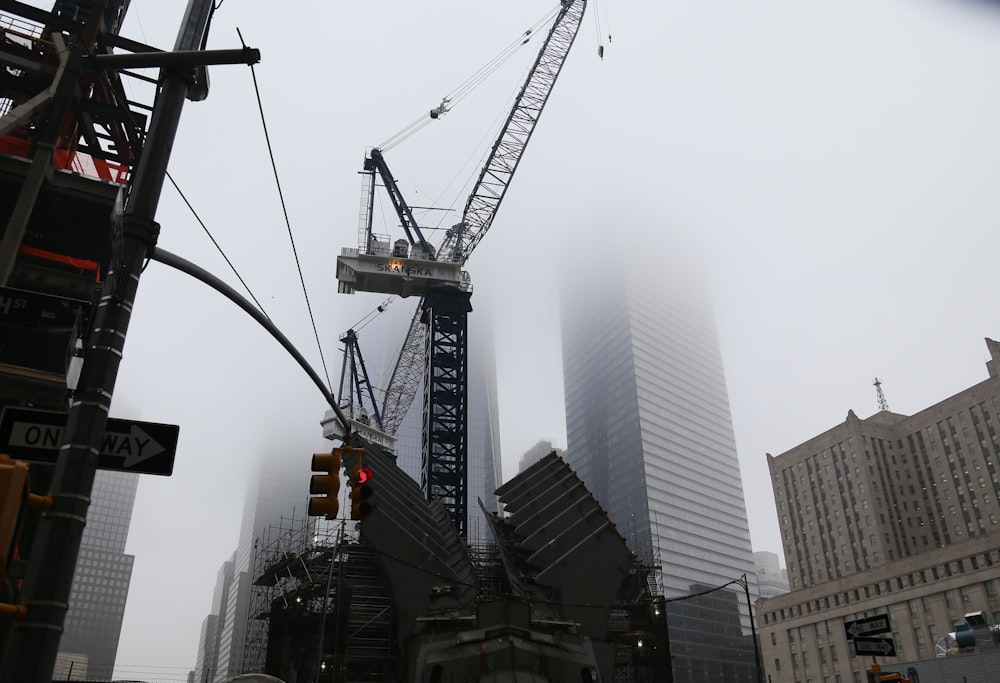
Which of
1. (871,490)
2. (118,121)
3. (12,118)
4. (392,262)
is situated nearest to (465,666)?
(12,118)

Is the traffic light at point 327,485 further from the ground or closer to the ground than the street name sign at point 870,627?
further from the ground

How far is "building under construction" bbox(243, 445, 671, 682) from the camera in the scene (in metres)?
21.5

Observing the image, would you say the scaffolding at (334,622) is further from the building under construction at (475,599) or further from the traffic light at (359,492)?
the traffic light at (359,492)

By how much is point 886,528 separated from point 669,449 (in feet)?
162

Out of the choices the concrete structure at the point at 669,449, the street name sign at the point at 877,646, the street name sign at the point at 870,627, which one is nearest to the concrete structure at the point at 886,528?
the concrete structure at the point at 669,449

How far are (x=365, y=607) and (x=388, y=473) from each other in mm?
7501

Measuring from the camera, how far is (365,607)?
127 feet

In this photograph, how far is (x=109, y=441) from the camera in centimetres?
836

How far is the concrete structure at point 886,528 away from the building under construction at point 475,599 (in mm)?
61013

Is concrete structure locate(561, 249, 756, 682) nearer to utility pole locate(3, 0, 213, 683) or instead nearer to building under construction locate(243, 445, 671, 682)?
building under construction locate(243, 445, 671, 682)

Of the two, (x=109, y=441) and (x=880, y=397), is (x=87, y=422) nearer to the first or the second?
(x=109, y=441)

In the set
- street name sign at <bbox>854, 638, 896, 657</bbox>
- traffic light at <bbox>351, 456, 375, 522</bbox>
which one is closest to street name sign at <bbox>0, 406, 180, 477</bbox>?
traffic light at <bbox>351, 456, 375, 522</bbox>

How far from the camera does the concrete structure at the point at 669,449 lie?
143125mm

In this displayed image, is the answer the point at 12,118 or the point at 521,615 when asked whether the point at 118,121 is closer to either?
the point at 12,118
